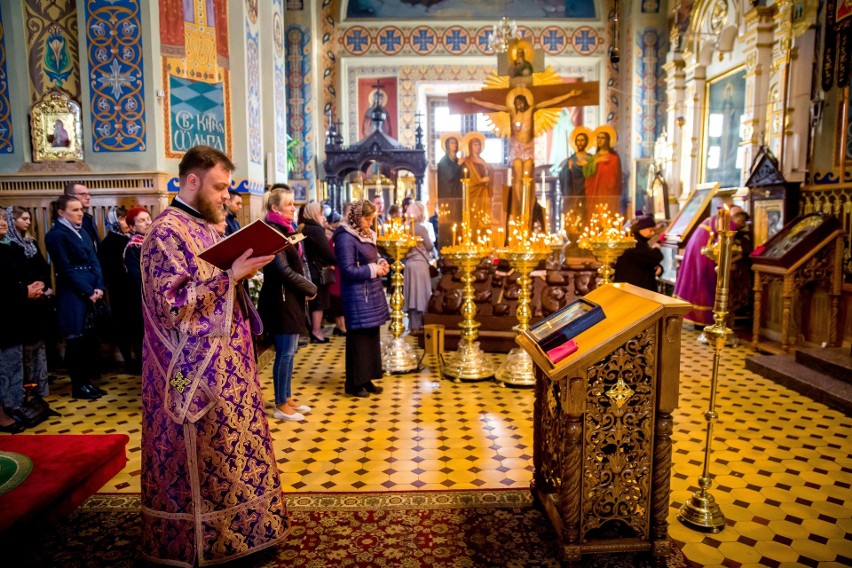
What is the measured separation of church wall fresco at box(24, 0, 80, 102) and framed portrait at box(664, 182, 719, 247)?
816cm

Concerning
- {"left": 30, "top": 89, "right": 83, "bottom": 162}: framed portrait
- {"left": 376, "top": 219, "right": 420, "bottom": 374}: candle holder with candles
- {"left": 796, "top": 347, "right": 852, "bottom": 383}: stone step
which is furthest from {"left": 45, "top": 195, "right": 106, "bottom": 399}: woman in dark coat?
{"left": 796, "top": 347, "right": 852, "bottom": 383}: stone step

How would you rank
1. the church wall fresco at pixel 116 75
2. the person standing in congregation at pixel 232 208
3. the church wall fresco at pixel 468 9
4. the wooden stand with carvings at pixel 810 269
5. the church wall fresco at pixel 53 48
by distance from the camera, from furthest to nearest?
the church wall fresco at pixel 468 9
the church wall fresco at pixel 53 48
the church wall fresco at pixel 116 75
the wooden stand with carvings at pixel 810 269
the person standing in congregation at pixel 232 208

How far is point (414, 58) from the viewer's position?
14609mm

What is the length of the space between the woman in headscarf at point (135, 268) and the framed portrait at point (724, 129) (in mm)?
7791

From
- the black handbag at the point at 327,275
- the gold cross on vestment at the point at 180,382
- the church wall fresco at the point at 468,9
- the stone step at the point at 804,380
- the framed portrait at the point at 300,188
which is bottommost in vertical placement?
the stone step at the point at 804,380

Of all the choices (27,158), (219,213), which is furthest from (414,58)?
(219,213)

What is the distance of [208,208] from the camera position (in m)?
2.44

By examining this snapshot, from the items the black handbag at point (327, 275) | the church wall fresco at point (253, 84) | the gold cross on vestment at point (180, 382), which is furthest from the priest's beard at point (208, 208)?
the church wall fresco at point (253, 84)

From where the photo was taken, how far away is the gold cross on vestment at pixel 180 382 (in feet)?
7.57

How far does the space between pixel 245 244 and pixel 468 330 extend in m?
3.67

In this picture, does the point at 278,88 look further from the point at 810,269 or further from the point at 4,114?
the point at 810,269

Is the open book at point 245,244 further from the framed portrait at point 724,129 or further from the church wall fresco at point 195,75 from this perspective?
the framed portrait at point 724,129

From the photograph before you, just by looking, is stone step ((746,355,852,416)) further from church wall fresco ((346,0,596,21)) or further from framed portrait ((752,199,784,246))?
church wall fresco ((346,0,596,21))

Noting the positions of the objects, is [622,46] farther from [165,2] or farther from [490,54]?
[165,2]
